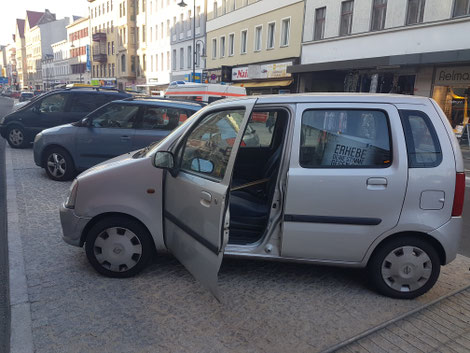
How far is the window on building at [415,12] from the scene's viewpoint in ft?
61.0

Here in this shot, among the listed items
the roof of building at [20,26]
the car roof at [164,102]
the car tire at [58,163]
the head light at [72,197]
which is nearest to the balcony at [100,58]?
the car tire at [58,163]

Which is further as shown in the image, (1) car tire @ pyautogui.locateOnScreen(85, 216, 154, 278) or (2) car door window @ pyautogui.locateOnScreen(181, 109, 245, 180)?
(1) car tire @ pyautogui.locateOnScreen(85, 216, 154, 278)

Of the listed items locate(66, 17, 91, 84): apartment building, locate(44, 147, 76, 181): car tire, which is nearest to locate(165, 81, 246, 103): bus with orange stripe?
locate(44, 147, 76, 181): car tire

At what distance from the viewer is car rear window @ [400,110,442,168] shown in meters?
3.38

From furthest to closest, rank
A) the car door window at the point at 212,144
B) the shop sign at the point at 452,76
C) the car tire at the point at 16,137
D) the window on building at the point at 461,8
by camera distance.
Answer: the shop sign at the point at 452,76, the window on building at the point at 461,8, the car tire at the point at 16,137, the car door window at the point at 212,144

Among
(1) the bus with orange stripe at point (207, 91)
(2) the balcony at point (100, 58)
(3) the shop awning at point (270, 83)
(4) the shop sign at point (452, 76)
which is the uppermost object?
(2) the balcony at point (100, 58)

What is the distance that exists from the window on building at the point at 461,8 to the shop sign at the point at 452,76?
2342 mm

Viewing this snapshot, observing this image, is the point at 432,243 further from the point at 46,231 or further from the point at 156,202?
the point at 46,231

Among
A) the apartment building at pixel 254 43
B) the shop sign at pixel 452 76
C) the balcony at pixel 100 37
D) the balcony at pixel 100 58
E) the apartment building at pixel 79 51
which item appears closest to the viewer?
the shop sign at pixel 452 76

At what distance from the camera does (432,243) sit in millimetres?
3535

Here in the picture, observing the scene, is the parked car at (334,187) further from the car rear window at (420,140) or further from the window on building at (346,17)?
the window on building at (346,17)

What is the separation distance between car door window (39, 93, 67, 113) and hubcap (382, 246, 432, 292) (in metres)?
10.1

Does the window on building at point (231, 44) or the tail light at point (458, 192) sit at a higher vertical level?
the window on building at point (231, 44)

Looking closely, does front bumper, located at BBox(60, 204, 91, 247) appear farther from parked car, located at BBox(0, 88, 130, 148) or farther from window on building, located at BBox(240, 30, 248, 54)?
window on building, located at BBox(240, 30, 248, 54)
